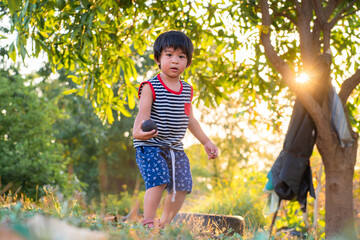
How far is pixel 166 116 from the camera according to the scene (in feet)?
9.84

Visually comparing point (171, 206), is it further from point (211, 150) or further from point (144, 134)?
point (144, 134)

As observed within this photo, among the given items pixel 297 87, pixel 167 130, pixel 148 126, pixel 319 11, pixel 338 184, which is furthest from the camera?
pixel 319 11

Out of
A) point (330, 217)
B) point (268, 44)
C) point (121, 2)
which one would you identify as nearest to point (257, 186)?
point (330, 217)

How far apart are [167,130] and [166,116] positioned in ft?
0.33

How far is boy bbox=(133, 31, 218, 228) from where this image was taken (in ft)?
9.25

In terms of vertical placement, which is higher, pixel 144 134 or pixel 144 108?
pixel 144 108

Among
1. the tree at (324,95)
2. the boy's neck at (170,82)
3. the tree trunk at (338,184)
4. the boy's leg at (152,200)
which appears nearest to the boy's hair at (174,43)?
the boy's neck at (170,82)

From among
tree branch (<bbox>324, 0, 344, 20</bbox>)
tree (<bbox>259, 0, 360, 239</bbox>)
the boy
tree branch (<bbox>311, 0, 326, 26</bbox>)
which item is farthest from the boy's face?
tree branch (<bbox>324, 0, 344, 20</bbox>)

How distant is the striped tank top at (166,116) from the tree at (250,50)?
33.6 inches

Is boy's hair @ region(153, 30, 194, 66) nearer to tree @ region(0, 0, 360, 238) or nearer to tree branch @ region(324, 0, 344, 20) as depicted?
tree @ region(0, 0, 360, 238)

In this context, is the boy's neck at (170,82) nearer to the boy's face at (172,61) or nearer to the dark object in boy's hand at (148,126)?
the boy's face at (172,61)

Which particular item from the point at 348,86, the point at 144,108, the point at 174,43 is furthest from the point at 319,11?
the point at 144,108

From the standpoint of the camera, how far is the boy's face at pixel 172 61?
2988mm

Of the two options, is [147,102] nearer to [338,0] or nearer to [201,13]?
[201,13]
